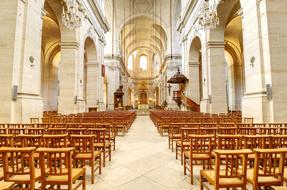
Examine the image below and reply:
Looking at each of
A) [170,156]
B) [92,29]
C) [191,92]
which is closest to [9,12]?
[170,156]

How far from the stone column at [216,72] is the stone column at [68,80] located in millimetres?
8925

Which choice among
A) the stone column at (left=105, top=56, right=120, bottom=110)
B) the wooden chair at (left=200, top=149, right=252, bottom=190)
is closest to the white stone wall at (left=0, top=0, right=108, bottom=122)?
the wooden chair at (left=200, top=149, right=252, bottom=190)

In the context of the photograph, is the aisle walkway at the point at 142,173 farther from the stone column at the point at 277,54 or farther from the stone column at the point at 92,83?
the stone column at the point at 92,83

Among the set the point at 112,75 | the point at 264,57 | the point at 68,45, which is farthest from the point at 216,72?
the point at 112,75

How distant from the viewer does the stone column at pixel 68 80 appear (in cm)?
1365

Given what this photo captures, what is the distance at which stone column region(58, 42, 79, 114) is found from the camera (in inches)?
537

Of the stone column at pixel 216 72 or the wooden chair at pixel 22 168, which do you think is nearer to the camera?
the wooden chair at pixel 22 168

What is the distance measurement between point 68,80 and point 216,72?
9785 millimetres

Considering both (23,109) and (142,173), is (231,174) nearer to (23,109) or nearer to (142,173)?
(142,173)

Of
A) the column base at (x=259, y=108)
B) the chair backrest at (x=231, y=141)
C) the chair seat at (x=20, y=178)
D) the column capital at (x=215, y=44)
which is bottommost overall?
the chair seat at (x=20, y=178)

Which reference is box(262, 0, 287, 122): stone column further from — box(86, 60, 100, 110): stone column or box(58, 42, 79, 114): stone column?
box(86, 60, 100, 110): stone column

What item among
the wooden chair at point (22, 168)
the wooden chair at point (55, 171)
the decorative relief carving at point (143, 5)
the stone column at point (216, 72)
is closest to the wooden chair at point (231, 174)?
the wooden chair at point (55, 171)

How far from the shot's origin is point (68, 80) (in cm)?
1375

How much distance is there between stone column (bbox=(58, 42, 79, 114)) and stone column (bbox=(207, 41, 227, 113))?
892 cm
